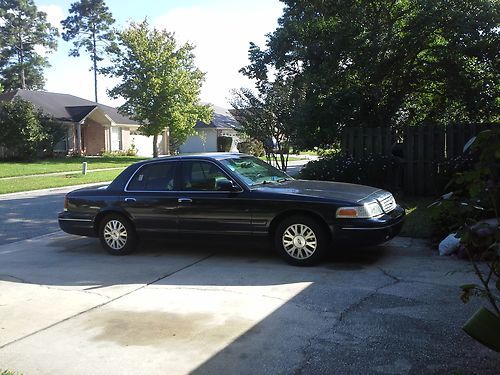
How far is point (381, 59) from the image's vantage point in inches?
531

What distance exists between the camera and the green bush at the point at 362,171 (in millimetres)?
12214

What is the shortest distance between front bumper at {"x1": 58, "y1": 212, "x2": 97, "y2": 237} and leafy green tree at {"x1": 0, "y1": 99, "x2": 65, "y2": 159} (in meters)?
25.5

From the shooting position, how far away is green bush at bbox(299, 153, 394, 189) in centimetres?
1221

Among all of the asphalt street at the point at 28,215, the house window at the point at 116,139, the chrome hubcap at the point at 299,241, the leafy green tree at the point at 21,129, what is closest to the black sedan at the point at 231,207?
the chrome hubcap at the point at 299,241

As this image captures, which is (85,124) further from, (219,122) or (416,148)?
(416,148)

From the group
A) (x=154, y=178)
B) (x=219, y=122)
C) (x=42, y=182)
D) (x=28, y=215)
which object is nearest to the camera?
(x=154, y=178)

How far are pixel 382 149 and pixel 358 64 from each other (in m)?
2.37

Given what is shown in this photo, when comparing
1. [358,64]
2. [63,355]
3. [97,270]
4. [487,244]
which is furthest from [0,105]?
[487,244]

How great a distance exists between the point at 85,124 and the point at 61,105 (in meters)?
2.46

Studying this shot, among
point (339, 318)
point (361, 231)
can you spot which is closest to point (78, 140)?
point (361, 231)

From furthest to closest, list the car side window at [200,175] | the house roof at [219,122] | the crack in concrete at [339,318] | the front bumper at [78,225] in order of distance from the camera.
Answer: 1. the house roof at [219,122]
2. the front bumper at [78,225]
3. the car side window at [200,175]
4. the crack in concrete at [339,318]

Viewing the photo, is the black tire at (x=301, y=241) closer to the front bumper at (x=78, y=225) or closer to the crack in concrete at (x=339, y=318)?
the crack in concrete at (x=339, y=318)

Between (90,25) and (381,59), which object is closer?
(381,59)

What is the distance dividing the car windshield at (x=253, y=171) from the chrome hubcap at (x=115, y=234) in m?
1.93
